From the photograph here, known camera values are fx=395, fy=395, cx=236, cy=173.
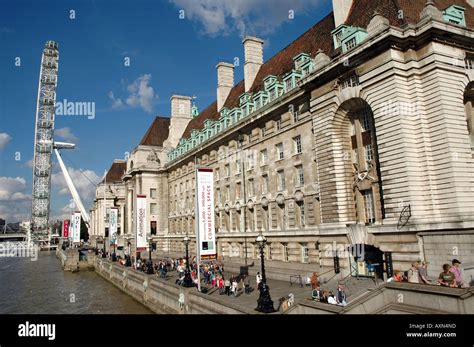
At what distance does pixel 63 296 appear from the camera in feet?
128

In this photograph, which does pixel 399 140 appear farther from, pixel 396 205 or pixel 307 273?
pixel 307 273

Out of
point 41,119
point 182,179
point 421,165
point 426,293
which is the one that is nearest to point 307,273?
point 421,165

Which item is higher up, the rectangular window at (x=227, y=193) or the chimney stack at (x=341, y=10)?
the chimney stack at (x=341, y=10)

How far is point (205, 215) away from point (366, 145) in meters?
12.2

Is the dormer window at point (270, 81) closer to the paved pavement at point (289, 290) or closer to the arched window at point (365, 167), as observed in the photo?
the arched window at point (365, 167)

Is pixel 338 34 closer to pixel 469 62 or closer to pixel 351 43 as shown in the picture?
pixel 351 43

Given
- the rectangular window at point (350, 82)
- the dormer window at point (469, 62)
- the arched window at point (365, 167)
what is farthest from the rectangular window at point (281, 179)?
the dormer window at point (469, 62)

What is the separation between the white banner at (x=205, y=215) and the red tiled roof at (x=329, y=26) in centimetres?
1533

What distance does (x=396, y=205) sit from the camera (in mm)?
23438

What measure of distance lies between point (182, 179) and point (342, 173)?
37853 millimetres

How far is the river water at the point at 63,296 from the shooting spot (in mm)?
31759

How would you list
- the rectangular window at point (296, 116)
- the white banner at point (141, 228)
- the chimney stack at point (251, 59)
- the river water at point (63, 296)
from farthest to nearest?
1. the chimney stack at point (251, 59)
2. the white banner at point (141, 228)
3. the rectangular window at point (296, 116)
4. the river water at point (63, 296)

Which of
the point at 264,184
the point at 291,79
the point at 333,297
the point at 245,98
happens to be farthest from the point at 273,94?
the point at 333,297

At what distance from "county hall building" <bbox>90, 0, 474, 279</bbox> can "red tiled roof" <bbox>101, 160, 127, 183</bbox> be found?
91.0 meters
